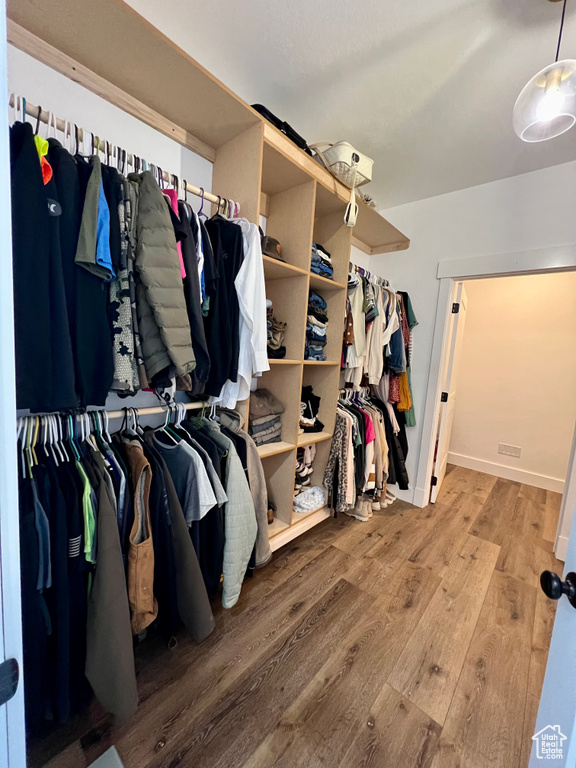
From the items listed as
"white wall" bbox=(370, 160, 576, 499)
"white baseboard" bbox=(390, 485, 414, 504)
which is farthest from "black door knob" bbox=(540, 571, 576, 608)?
"white baseboard" bbox=(390, 485, 414, 504)

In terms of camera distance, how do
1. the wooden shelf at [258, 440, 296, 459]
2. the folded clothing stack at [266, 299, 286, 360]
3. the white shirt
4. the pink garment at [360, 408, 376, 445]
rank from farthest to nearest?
the pink garment at [360, 408, 376, 445] → the folded clothing stack at [266, 299, 286, 360] → the wooden shelf at [258, 440, 296, 459] → the white shirt

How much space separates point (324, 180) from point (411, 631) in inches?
97.3

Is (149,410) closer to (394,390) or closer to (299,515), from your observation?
(299,515)

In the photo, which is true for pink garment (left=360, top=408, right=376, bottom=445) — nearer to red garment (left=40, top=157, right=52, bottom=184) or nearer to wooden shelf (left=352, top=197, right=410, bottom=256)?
wooden shelf (left=352, top=197, right=410, bottom=256)

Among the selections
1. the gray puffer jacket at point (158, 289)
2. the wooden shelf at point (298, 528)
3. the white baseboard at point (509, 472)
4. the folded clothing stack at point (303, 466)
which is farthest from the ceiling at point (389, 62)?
the white baseboard at point (509, 472)

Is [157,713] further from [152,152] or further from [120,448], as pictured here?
[152,152]

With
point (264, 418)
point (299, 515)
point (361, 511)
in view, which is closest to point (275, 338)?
point (264, 418)

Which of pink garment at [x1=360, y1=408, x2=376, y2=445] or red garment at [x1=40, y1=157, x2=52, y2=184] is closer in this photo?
red garment at [x1=40, y1=157, x2=52, y2=184]

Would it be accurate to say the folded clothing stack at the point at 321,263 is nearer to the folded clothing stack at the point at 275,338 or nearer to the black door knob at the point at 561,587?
the folded clothing stack at the point at 275,338

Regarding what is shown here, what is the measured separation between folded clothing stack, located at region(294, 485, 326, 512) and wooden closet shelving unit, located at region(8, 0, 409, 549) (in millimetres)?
62

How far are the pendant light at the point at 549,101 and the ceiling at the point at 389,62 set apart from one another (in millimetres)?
206

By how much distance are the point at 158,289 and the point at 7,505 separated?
0.75 m

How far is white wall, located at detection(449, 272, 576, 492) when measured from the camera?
3.17m

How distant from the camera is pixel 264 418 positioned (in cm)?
181
